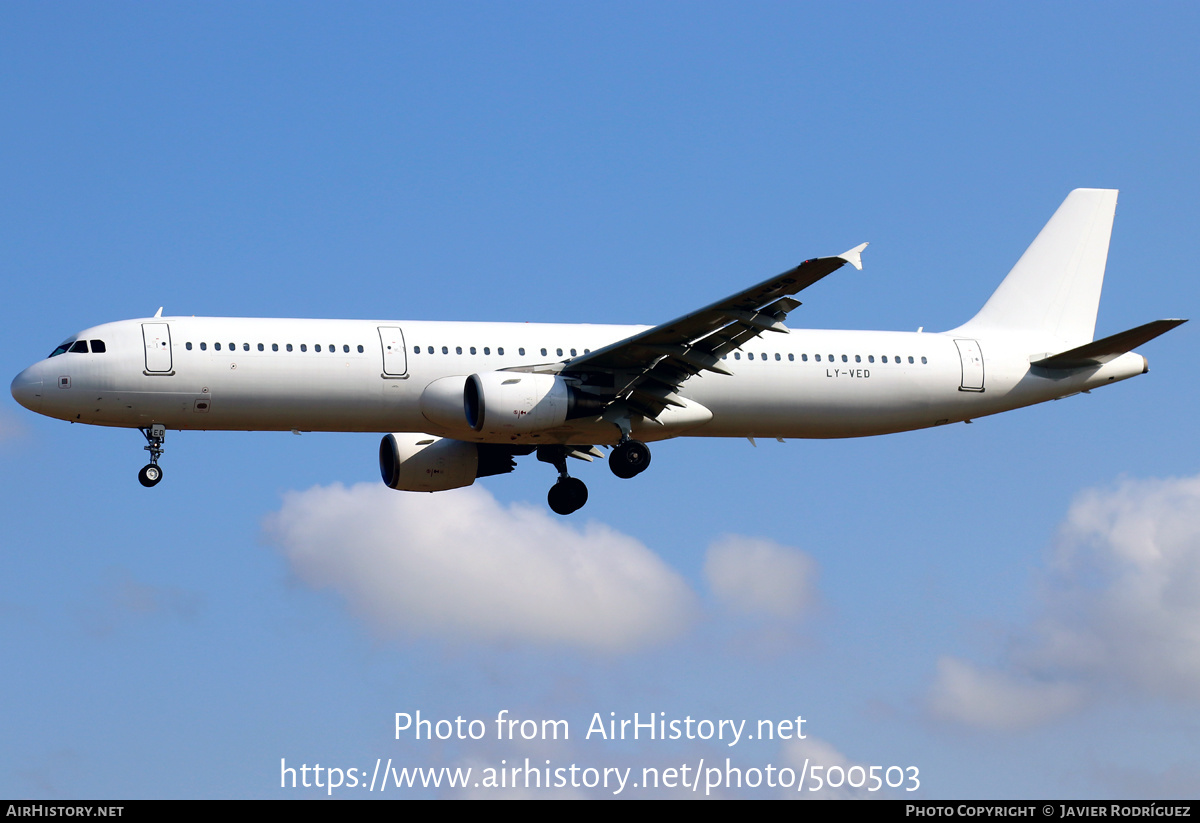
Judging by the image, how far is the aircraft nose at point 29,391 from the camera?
39.8m

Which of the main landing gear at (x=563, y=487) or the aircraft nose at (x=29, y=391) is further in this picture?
the main landing gear at (x=563, y=487)

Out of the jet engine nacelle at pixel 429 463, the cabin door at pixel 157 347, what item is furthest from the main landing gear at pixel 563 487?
the cabin door at pixel 157 347

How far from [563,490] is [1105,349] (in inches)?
581

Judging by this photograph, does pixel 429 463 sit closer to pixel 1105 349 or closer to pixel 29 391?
pixel 29 391

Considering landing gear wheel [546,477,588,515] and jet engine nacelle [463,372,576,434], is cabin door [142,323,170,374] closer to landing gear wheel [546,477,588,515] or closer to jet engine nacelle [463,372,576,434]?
jet engine nacelle [463,372,576,434]

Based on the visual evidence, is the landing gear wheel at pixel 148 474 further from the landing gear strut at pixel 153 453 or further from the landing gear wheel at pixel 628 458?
the landing gear wheel at pixel 628 458

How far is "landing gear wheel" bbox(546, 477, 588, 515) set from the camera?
44656 millimetres

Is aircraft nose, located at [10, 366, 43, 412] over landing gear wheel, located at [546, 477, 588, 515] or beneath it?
over

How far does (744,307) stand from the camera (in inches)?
1508

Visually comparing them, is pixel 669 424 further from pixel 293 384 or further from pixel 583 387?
pixel 293 384

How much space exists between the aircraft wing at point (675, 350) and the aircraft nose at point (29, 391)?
12542 millimetres

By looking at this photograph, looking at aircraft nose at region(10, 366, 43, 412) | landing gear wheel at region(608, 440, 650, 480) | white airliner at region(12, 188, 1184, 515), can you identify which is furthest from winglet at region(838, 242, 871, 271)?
aircraft nose at region(10, 366, 43, 412)

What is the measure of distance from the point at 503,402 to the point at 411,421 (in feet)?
8.62

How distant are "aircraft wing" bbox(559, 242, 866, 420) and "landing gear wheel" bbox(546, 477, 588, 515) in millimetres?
3774
